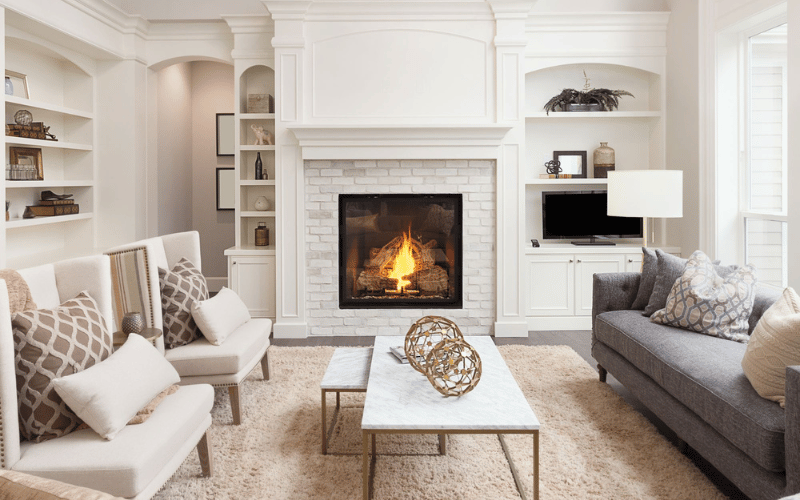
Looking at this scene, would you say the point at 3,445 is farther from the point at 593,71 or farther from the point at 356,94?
the point at 593,71

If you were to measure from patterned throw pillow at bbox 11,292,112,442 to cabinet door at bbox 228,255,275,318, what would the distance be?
299cm

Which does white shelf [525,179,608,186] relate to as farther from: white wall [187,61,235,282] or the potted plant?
white wall [187,61,235,282]

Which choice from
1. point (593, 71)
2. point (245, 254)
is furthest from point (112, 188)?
point (593, 71)

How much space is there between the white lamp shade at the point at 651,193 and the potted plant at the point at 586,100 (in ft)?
5.50

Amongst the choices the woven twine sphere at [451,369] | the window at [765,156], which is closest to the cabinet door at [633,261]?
the window at [765,156]

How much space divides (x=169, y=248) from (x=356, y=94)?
82.5 inches

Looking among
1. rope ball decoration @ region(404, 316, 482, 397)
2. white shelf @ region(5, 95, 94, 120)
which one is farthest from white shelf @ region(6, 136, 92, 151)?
rope ball decoration @ region(404, 316, 482, 397)

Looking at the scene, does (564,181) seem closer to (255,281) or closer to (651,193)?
(651,193)

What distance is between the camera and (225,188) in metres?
7.00

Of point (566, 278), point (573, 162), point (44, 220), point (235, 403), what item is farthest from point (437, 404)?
point (573, 162)

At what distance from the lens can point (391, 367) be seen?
2.66 m

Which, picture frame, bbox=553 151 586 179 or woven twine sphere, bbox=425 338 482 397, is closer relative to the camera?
woven twine sphere, bbox=425 338 482 397

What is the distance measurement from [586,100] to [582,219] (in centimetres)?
104

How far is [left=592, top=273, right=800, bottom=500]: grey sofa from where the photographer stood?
6.26 feet
